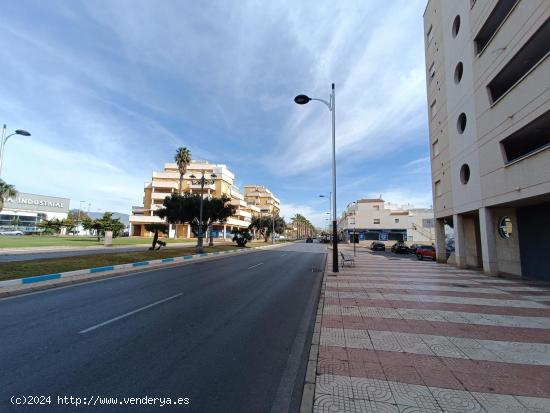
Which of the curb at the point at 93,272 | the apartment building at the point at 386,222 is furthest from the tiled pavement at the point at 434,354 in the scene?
the apartment building at the point at 386,222

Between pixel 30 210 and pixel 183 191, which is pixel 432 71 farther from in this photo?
pixel 30 210

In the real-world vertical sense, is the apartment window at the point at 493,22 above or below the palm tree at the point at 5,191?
above

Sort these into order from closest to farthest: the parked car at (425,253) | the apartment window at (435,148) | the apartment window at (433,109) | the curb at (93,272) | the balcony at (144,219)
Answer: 1. the curb at (93,272)
2. the apartment window at (435,148)
3. the apartment window at (433,109)
4. the parked car at (425,253)
5. the balcony at (144,219)

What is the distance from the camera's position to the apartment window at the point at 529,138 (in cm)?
1152

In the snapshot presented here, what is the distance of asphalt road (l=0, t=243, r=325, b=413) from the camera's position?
359 centimetres

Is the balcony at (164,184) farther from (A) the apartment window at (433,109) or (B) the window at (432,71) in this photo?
(B) the window at (432,71)

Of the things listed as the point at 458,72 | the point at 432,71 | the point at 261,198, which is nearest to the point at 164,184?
the point at 261,198

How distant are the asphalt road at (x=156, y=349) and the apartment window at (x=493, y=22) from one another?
53.8 ft

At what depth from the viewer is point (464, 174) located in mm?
18031

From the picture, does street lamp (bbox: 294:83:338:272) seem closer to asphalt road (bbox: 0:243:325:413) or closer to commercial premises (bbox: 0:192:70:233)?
asphalt road (bbox: 0:243:325:413)

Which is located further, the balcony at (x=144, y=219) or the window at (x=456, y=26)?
the balcony at (x=144, y=219)

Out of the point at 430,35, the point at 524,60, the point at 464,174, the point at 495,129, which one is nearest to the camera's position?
the point at 524,60

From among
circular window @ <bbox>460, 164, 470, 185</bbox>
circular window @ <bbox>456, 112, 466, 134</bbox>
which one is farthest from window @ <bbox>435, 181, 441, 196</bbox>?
circular window @ <bbox>456, 112, 466, 134</bbox>

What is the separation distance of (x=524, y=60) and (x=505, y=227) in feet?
28.8
